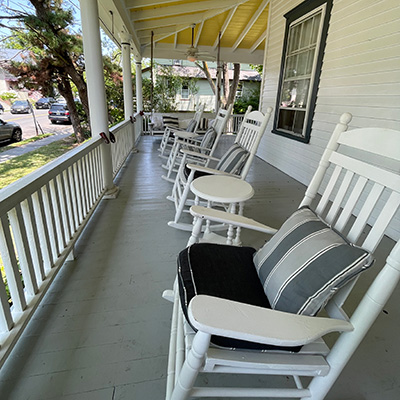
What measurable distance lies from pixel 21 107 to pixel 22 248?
2.53 ft

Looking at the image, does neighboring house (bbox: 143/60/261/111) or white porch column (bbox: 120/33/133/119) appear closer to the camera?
white porch column (bbox: 120/33/133/119)

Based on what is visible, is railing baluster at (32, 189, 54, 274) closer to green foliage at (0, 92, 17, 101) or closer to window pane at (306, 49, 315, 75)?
green foliage at (0, 92, 17, 101)

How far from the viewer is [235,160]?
2.46 m

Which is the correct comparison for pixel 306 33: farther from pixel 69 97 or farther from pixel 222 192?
pixel 222 192

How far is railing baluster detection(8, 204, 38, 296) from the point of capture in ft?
4.28

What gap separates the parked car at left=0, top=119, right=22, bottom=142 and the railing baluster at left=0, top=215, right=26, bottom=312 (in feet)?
1.26

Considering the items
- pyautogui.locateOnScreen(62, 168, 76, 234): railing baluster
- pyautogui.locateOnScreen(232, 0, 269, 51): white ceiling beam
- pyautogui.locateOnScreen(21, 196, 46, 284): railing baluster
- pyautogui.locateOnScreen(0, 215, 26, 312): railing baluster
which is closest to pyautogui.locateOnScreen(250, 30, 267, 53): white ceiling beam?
pyautogui.locateOnScreen(232, 0, 269, 51): white ceiling beam

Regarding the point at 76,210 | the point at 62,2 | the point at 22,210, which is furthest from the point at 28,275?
the point at 62,2

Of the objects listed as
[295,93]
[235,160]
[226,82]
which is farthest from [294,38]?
[226,82]

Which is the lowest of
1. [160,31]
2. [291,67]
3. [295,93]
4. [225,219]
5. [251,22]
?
[225,219]

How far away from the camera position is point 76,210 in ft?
7.25

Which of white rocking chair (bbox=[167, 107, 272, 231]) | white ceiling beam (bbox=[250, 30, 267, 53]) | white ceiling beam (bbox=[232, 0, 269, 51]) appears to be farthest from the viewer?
white ceiling beam (bbox=[250, 30, 267, 53])

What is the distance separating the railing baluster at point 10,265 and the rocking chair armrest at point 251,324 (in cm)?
98

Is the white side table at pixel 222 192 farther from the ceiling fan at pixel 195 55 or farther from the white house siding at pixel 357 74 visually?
the ceiling fan at pixel 195 55
